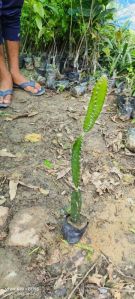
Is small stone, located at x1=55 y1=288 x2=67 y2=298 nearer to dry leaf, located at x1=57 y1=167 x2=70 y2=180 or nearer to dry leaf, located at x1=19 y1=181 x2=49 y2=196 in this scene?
dry leaf, located at x1=19 y1=181 x2=49 y2=196

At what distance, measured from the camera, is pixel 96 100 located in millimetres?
1471

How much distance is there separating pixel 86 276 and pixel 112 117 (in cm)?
140

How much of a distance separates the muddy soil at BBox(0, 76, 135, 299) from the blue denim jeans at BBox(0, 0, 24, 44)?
1.47 ft

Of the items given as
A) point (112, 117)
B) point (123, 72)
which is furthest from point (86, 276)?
point (123, 72)

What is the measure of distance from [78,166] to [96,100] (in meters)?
0.30

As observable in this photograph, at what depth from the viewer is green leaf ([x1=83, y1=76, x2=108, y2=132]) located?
1.43 m

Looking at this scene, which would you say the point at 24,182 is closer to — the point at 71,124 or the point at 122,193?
the point at 122,193

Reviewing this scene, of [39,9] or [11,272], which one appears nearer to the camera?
[11,272]

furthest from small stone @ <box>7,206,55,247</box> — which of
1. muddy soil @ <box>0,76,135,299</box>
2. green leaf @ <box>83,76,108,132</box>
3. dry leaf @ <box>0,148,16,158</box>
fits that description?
green leaf @ <box>83,76,108,132</box>

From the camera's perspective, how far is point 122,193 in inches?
85.4

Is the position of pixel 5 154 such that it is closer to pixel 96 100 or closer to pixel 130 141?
pixel 130 141

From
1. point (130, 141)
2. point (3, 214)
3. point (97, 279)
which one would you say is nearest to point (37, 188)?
point (3, 214)

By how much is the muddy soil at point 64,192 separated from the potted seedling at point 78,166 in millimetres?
72

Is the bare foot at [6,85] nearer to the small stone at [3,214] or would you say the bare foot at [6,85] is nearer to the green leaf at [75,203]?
the small stone at [3,214]
